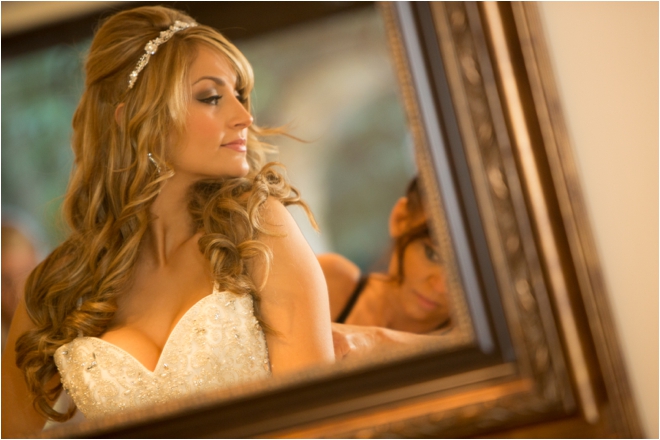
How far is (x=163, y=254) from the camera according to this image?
1030mm

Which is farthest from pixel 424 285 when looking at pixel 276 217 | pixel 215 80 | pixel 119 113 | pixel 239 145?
pixel 119 113

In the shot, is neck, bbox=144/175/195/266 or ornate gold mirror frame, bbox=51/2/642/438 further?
neck, bbox=144/175/195/266

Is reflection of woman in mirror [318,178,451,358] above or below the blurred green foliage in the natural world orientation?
below

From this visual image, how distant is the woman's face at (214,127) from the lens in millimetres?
997

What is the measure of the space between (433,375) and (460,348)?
0.21ft

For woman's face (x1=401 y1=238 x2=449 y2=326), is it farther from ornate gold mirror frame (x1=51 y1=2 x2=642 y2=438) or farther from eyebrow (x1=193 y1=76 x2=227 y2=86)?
eyebrow (x1=193 y1=76 x2=227 y2=86)

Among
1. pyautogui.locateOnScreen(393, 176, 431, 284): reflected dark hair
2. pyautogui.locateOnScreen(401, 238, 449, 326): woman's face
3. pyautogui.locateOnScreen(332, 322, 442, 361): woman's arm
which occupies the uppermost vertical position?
pyautogui.locateOnScreen(393, 176, 431, 284): reflected dark hair

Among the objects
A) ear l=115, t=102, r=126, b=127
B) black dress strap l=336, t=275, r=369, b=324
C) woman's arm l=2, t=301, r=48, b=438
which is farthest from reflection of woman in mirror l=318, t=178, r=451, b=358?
woman's arm l=2, t=301, r=48, b=438

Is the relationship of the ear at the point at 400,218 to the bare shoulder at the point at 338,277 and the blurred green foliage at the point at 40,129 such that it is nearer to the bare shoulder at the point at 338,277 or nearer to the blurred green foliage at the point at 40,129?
the bare shoulder at the point at 338,277

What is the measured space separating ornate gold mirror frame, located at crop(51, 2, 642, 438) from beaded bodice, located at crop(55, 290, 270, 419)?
0.09 metres

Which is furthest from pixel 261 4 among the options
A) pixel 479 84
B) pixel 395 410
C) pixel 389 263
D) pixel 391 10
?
pixel 395 410

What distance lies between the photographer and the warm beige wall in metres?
0.92

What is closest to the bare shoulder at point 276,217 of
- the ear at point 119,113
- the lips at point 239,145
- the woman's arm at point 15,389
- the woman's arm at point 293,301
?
the woman's arm at point 293,301

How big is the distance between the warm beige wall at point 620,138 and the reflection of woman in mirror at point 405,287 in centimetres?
28
